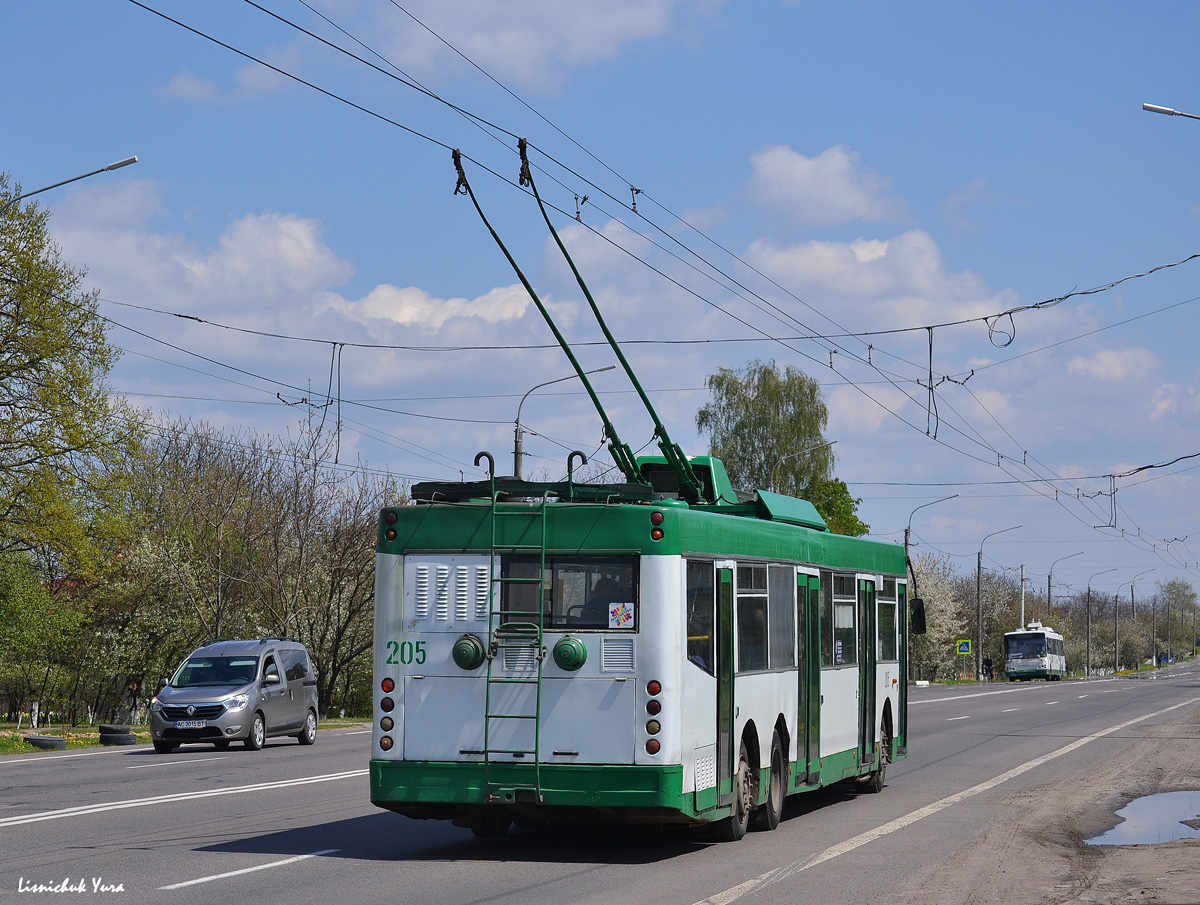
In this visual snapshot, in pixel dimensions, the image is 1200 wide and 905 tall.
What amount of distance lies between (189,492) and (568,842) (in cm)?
4047

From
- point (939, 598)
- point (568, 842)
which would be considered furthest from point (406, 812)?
point (939, 598)

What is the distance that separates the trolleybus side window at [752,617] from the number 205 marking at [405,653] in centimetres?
277

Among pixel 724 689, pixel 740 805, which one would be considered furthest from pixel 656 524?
pixel 740 805

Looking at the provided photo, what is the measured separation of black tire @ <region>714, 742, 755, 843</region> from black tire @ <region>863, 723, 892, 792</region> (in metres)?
5.15

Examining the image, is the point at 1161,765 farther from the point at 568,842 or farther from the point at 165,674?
the point at 165,674

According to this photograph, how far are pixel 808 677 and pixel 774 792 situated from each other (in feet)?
4.91

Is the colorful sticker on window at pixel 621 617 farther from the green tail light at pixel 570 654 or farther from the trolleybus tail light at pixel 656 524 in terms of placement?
the trolleybus tail light at pixel 656 524

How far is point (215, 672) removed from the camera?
2570 cm

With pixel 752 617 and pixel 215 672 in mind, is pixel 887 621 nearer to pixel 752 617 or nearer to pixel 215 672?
pixel 752 617

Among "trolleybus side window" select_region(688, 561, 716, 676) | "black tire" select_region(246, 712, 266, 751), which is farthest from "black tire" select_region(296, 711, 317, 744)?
"trolleybus side window" select_region(688, 561, 716, 676)

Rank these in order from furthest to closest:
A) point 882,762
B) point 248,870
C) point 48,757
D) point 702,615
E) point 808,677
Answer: point 48,757 → point 882,762 → point 808,677 → point 702,615 → point 248,870

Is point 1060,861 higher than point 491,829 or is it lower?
lower

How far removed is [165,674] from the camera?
170 ft

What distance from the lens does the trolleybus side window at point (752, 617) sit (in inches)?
492
